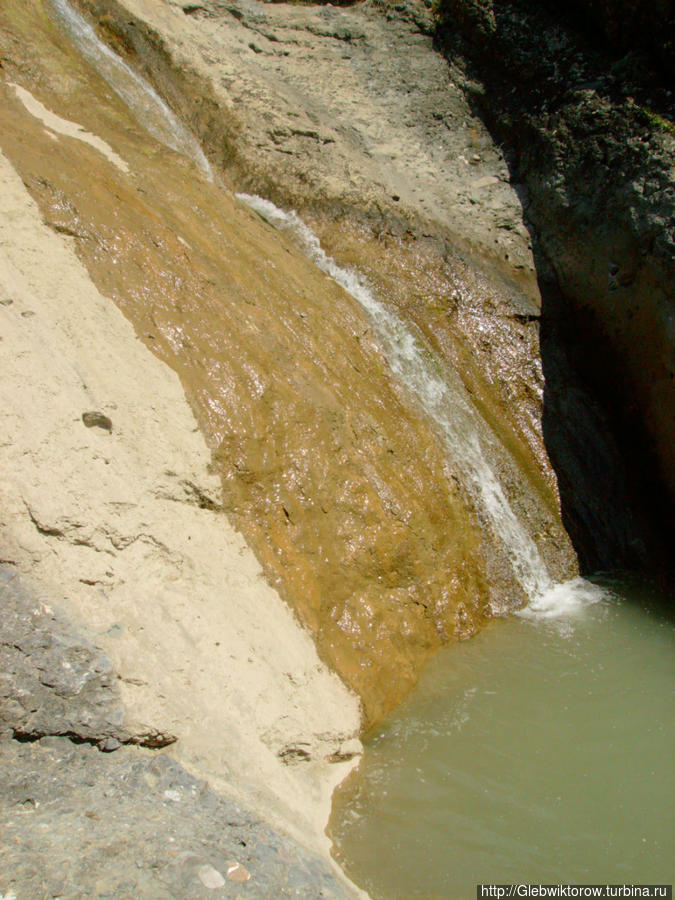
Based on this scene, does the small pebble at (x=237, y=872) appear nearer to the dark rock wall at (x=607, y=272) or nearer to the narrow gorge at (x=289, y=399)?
the narrow gorge at (x=289, y=399)

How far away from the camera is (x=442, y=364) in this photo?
617 centimetres

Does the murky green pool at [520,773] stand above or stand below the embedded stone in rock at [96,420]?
below

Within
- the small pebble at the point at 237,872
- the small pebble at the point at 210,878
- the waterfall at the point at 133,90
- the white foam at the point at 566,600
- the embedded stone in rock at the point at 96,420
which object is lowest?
the white foam at the point at 566,600

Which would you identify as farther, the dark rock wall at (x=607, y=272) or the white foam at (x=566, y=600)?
the dark rock wall at (x=607, y=272)

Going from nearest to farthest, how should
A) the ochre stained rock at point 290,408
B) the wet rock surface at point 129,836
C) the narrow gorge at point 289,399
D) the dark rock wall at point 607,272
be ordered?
the wet rock surface at point 129,836, the narrow gorge at point 289,399, the ochre stained rock at point 290,408, the dark rock wall at point 607,272

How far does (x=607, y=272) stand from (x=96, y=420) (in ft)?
17.7

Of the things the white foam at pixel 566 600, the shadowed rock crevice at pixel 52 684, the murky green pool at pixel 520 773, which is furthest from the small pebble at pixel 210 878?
the white foam at pixel 566 600

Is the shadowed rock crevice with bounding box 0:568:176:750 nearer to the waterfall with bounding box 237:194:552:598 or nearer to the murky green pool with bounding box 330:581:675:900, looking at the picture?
the murky green pool with bounding box 330:581:675:900

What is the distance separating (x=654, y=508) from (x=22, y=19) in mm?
7921

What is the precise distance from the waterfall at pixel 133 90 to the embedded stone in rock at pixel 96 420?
4.27 metres

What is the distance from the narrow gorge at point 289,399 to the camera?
273 centimetres

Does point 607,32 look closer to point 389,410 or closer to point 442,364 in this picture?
point 442,364

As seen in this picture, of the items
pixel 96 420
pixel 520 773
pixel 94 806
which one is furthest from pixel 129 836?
pixel 96 420

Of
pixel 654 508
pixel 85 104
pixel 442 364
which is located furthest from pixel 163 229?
pixel 654 508
